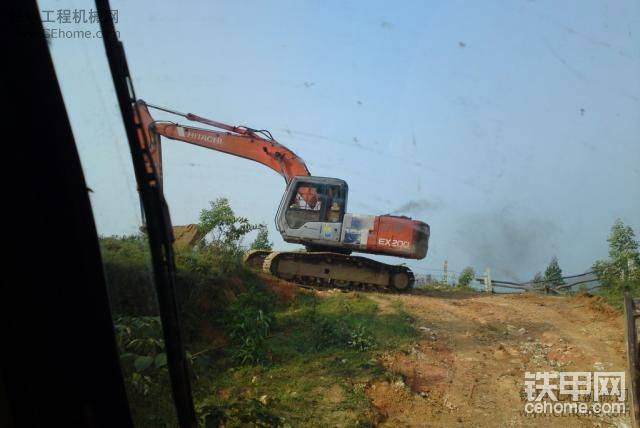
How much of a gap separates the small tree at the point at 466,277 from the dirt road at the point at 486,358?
6453 mm

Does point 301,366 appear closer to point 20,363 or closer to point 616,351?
point 616,351

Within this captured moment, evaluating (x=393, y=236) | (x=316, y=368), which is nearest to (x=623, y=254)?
(x=393, y=236)

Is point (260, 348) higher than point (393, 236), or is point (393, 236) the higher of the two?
point (393, 236)

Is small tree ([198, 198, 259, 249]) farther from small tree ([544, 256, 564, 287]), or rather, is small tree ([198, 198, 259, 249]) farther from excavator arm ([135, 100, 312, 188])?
small tree ([544, 256, 564, 287])

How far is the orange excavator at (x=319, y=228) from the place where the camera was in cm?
1339

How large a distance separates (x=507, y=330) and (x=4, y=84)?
29.4 ft

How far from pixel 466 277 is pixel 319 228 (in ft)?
23.8

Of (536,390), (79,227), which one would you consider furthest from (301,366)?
(79,227)

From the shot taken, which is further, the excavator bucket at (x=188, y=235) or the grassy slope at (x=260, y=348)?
the excavator bucket at (x=188, y=235)

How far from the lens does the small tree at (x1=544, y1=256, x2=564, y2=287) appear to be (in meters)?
17.4

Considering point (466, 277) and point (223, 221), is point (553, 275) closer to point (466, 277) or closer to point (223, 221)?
point (466, 277)

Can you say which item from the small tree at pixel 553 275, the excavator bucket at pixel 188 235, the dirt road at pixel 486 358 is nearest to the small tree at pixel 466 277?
the small tree at pixel 553 275

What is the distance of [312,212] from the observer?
13.6 m

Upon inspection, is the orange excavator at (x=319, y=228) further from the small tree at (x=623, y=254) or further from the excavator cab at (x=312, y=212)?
the small tree at (x=623, y=254)
